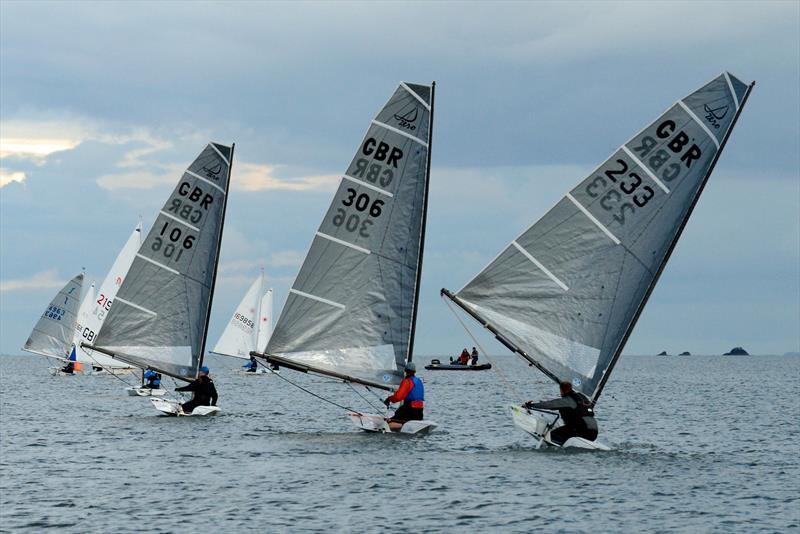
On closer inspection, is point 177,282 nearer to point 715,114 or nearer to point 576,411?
point 576,411

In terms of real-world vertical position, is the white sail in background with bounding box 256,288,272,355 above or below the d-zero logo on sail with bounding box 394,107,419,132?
below

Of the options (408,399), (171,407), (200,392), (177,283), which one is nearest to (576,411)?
(408,399)

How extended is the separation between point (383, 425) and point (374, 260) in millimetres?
4734

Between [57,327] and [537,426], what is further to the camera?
[57,327]

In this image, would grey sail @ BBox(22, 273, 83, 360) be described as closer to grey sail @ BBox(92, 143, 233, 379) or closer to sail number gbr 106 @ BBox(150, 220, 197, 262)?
grey sail @ BBox(92, 143, 233, 379)

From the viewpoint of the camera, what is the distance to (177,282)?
43.8 meters

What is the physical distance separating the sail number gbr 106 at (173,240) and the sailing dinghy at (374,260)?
1026cm

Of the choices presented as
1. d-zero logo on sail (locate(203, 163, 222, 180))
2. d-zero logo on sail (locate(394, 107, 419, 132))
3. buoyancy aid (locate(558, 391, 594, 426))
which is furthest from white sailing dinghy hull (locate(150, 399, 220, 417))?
buoyancy aid (locate(558, 391, 594, 426))

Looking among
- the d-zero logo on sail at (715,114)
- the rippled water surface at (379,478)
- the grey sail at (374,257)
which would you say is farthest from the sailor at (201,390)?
the d-zero logo on sail at (715,114)

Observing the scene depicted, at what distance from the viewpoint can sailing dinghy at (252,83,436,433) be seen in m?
34.2

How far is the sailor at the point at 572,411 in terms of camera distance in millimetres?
28500

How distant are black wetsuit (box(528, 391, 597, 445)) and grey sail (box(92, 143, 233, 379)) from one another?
61.4 feet

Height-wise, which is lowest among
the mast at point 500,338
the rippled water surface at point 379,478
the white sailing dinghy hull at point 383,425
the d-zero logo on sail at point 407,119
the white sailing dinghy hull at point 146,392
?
the rippled water surface at point 379,478

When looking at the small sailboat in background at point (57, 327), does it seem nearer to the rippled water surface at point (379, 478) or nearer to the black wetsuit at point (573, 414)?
the rippled water surface at point (379, 478)
